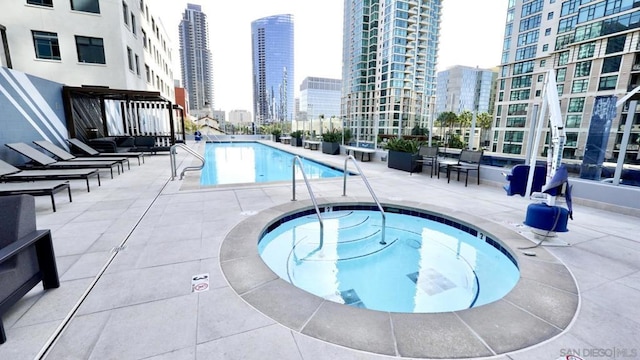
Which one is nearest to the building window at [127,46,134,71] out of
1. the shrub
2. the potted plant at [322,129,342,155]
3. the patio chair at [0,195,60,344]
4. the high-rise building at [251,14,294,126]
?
the potted plant at [322,129,342,155]

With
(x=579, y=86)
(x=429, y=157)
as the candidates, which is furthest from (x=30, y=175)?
(x=579, y=86)

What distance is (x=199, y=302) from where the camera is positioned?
2102mm

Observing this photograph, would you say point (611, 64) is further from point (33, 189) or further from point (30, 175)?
point (30, 175)

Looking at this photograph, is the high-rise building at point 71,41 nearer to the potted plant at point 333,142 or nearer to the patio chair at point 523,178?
the potted plant at point 333,142

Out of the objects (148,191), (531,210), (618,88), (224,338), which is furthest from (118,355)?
(618,88)

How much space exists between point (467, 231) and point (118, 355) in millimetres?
4186

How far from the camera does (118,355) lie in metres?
1.59

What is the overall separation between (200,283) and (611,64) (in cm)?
4332

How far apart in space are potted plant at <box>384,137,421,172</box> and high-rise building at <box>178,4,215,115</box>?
4158 inches

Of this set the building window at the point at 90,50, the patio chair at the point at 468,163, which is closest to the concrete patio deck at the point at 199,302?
the patio chair at the point at 468,163

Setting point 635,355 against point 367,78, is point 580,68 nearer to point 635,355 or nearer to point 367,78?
point 367,78

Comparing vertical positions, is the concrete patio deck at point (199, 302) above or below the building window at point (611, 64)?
below

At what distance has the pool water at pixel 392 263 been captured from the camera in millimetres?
2893

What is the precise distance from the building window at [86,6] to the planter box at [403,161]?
1508cm
